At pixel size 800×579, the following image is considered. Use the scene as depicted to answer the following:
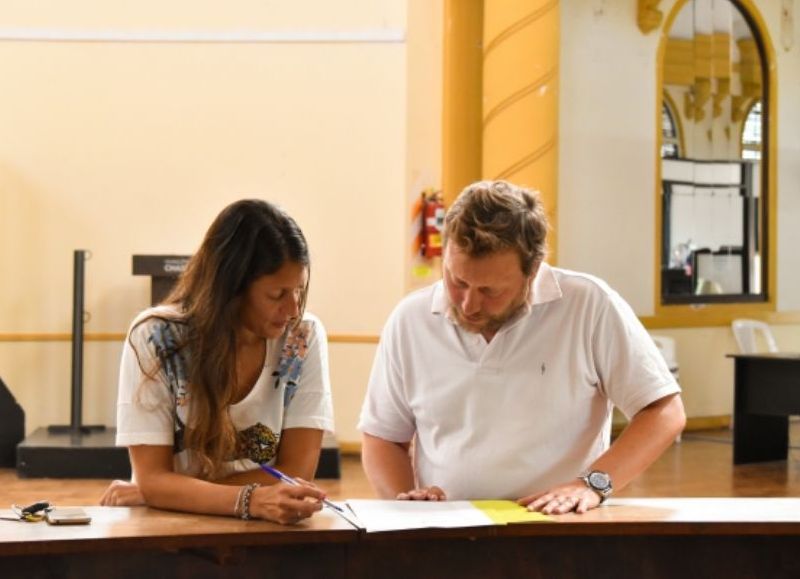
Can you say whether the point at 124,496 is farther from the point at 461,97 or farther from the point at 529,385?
the point at 461,97

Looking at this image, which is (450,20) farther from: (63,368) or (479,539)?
(479,539)

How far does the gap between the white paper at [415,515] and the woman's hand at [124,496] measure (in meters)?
0.45

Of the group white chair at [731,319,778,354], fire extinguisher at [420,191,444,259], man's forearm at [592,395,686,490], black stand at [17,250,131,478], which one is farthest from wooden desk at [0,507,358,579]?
white chair at [731,319,778,354]

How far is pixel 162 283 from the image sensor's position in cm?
919

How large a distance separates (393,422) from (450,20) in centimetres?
666

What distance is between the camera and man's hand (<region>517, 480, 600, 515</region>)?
2844 millimetres

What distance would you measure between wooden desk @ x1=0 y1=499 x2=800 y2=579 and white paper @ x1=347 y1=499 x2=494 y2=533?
2cm

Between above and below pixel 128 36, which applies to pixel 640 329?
below

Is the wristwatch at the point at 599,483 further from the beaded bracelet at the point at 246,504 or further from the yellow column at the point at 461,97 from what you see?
the yellow column at the point at 461,97

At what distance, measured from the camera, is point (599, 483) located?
9.73ft

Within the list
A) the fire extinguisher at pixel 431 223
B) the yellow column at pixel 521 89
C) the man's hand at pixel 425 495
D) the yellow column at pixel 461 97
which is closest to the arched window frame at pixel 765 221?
the yellow column at pixel 521 89

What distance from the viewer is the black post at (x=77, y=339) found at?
8906 mm

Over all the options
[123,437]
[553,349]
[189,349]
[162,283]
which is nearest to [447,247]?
[553,349]

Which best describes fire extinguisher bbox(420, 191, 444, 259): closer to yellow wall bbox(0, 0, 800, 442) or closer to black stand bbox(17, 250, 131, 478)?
yellow wall bbox(0, 0, 800, 442)
